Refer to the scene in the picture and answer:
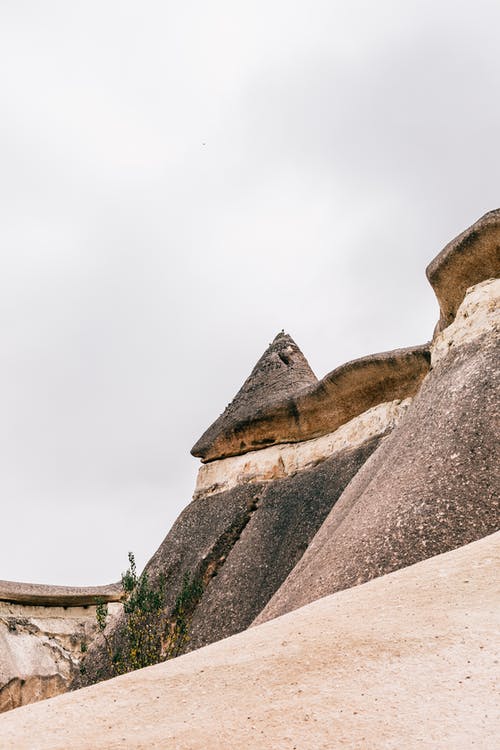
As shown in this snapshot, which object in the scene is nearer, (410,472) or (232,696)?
(232,696)

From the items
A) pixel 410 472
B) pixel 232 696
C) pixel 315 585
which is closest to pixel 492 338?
pixel 410 472

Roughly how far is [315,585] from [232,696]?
310 cm

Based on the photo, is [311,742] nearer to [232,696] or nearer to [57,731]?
[232,696]

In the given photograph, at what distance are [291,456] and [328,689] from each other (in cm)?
899

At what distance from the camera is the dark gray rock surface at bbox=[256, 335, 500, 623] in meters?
6.34

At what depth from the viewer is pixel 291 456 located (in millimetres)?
12516

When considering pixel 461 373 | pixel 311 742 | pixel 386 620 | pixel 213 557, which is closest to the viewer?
pixel 311 742

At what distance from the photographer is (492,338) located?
27.5 ft

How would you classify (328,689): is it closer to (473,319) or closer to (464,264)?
(473,319)

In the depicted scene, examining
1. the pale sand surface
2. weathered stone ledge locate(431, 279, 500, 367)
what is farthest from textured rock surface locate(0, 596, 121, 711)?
the pale sand surface

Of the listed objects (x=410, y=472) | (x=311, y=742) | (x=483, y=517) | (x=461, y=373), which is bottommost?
(x=311, y=742)

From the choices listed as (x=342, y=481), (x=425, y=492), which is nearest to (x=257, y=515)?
(x=342, y=481)

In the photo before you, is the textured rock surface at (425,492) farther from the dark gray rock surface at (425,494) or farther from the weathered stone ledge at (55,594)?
the weathered stone ledge at (55,594)

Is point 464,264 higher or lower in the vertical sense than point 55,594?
higher
